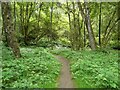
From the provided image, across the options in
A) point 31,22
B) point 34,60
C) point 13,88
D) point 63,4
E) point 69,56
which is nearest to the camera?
point 13,88

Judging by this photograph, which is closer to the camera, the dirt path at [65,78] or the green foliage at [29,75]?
the green foliage at [29,75]

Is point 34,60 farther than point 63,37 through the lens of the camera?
No

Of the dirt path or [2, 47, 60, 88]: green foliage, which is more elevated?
[2, 47, 60, 88]: green foliage

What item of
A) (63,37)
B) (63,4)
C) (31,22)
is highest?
(63,4)

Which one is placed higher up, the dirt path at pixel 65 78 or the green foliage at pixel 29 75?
the green foliage at pixel 29 75

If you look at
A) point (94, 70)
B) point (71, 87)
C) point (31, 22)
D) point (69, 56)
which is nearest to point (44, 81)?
point (71, 87)

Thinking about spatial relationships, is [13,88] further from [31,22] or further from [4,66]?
[31,22]

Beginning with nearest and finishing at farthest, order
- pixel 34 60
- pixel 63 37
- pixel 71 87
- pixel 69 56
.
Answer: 1. pixel 71 87
2. pixel 34 60
3. pixel 69 56
4. pixel 63 37

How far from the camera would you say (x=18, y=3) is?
30531 millimetres

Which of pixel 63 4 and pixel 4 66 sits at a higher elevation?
pixel 63 4

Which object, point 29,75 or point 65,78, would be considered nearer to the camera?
point 29,75

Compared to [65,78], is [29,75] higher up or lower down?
higher up

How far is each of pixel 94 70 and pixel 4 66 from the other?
15.0ft

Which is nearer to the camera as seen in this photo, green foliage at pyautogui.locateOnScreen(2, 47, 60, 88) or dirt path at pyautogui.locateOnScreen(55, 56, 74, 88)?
green foliage at pyautogui.locateOnScreen(2, 47, 60, 88)
